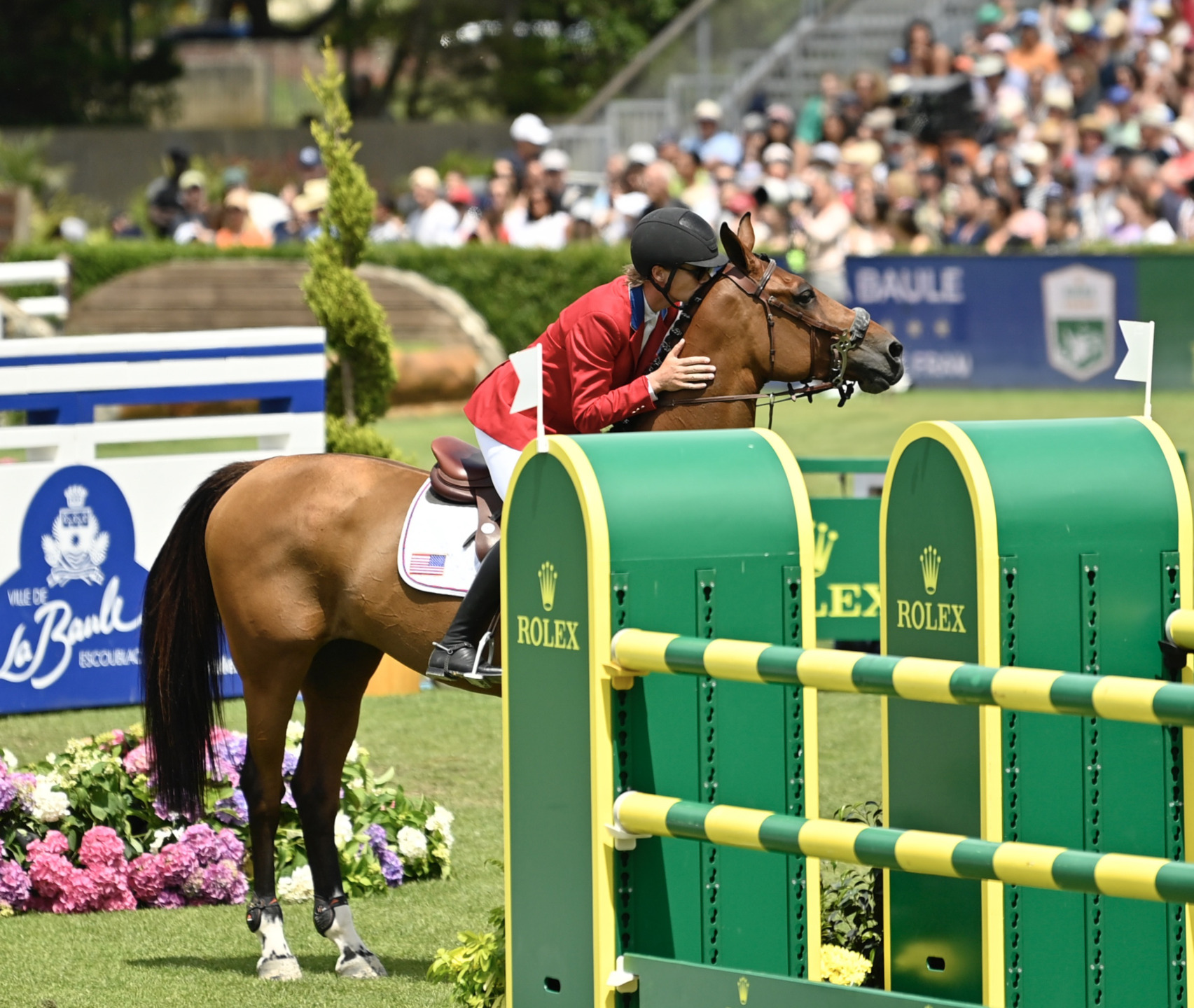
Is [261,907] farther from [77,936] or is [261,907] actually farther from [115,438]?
[115,438]

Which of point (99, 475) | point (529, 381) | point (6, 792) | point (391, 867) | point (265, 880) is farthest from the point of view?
point (99, 475)

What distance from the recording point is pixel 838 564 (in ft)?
31.1

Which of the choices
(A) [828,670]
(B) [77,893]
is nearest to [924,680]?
(A) [828,670]

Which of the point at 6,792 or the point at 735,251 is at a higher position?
the point at 735,251

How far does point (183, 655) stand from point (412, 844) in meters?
1.17

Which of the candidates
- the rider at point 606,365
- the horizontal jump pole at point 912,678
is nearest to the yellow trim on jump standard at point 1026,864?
the horizontal jump pole at point 912,678

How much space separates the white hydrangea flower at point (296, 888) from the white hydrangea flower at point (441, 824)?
48 cm

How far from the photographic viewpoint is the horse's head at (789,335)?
5324 mm

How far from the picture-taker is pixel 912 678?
312 cm

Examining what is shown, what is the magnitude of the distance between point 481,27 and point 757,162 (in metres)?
16.4

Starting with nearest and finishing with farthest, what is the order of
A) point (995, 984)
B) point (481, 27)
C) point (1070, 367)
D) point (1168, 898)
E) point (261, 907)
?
point (1168, 898), point (995, 984), point (261, 907), point (1070, 367), point (481, 27)

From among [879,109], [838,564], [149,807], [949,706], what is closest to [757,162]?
[879,109]

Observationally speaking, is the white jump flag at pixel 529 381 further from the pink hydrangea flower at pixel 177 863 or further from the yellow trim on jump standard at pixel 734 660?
the pink hydrangea flower at pixel 177 863

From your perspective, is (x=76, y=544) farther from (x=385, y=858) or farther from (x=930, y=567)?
(x=930, y=567)
